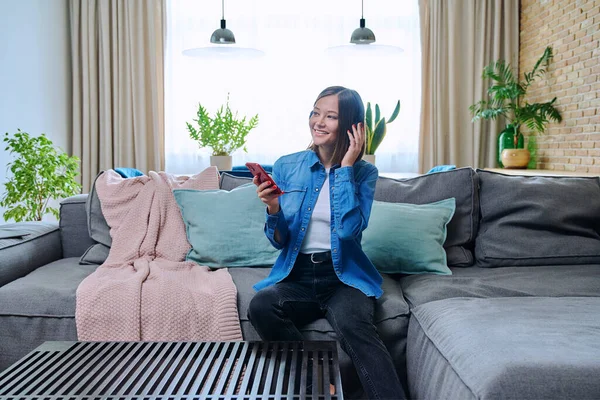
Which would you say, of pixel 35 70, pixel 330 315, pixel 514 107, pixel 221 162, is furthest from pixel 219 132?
pixel 514 107

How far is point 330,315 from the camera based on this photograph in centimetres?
167

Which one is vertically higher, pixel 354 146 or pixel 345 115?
pixel 345 115

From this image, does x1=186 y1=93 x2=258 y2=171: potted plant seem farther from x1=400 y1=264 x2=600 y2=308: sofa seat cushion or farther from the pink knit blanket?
x1=400 y1=264 x2=600 y2=308: sofa seat cushion

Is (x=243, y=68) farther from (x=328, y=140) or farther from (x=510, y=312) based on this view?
(x=510, y=312)

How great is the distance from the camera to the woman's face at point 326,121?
5.92 feet

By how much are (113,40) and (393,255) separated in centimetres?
379

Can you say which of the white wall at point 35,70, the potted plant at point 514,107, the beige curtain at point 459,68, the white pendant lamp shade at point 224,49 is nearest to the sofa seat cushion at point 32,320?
the white wall at point 35,70

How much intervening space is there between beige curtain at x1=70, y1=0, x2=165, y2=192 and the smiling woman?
0.15m

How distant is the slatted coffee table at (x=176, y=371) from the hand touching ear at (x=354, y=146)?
2.05ft

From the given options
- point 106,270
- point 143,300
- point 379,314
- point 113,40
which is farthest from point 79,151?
point 379,314

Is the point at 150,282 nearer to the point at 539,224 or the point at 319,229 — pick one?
the point at 319,229

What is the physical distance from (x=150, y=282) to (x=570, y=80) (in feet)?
11.1

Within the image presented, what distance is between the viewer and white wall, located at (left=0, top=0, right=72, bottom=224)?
364 centimetres

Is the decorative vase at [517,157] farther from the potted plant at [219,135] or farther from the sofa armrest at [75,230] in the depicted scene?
the sofa armrest at [75,230]
